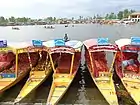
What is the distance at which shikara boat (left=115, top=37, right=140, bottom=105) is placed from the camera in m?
14.8

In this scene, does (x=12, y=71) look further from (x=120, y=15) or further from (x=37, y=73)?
(x=120, y=15)

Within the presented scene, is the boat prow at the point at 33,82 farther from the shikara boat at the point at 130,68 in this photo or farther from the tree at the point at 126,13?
the tree at the point at 126,13

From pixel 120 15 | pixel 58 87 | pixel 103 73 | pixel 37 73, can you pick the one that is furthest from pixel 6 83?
pixel 120 15

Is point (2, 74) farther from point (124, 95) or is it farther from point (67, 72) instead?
point (124, 95)

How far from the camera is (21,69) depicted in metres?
18.7

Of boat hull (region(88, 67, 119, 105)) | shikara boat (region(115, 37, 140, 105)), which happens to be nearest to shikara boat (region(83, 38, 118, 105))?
boat hull (region(88, 67, 119, 105))

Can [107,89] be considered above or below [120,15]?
above

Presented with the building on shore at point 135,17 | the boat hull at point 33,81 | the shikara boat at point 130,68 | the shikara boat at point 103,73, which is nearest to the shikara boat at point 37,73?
the boat hull at point 33,81

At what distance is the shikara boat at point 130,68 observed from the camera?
583 inches

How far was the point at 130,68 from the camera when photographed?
59.4ft

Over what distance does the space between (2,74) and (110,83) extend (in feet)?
23.5

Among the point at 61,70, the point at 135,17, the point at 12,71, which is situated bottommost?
the point at 135,17

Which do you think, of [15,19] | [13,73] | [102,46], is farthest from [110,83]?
[15,19]

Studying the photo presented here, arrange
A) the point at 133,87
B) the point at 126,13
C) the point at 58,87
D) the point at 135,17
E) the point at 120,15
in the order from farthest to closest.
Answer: the point at 120,15
the point at 126,13
the point at 135,17
the point at 58,87
the point at 133,87
